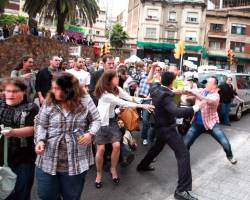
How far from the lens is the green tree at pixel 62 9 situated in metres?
25.0

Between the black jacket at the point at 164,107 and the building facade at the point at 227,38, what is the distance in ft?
185

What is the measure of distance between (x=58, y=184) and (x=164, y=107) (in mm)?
2188

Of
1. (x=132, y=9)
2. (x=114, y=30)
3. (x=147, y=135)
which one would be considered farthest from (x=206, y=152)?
(x=132, y=9)

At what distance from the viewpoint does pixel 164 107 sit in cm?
554

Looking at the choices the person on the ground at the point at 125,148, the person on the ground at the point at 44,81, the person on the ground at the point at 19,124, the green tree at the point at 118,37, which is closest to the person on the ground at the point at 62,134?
the person on the ground at the point at 19,124

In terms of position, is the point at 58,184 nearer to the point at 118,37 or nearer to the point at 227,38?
the point at 227,38

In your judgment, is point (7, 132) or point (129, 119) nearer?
point (7, 132)

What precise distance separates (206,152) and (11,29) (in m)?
17.7

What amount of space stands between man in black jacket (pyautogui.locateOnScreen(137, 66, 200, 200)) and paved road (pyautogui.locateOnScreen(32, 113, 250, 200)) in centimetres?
30

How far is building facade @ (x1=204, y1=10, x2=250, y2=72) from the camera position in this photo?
60844 mm

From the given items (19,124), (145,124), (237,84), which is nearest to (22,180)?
(19,124)

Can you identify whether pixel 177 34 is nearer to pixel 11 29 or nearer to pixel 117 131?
pixel 11 29

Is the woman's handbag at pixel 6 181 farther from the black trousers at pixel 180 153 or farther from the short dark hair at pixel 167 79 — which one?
the short dark hair at pixel 167 79

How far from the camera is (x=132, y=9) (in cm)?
7331
